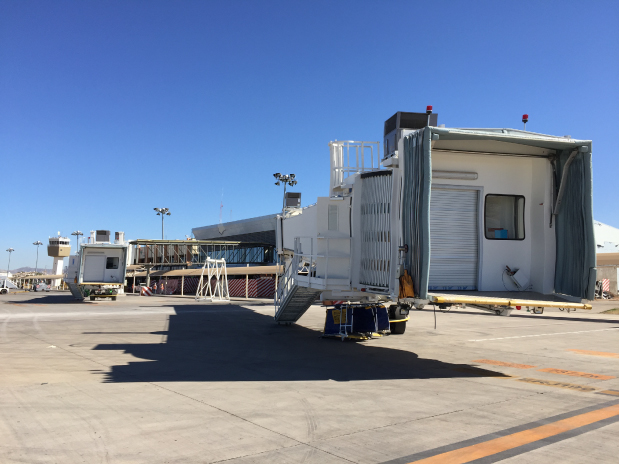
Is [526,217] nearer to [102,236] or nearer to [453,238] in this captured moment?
[453,238]

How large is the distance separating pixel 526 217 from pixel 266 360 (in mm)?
6754

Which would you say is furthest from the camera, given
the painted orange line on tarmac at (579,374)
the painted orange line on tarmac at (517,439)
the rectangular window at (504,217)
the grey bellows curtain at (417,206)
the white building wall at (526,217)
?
the rectangular window at (504,217)

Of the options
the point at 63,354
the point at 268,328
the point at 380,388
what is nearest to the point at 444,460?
the point at 380,388

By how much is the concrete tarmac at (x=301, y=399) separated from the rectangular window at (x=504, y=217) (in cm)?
297

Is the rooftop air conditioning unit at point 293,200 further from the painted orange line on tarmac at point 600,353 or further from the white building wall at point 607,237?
the white building wall at point 607,237

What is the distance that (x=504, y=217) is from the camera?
1112 cm

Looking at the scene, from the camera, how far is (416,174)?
9.50 meters

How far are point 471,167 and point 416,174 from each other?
1.85 m

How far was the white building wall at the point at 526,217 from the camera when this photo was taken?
35.1 feet

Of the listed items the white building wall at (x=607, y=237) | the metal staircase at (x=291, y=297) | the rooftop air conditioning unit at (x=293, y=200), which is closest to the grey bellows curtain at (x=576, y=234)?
the metal staircase at (x=291, y=297)

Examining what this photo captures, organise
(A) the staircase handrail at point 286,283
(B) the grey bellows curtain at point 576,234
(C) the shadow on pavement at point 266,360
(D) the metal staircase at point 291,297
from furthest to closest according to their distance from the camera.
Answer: (A) the staircase handrail at point 286,283, (D) the metal staircase at point 291,297, (C) the shadow on pavement at point 266,360, (B) the grey bellows curtain at point 576,234

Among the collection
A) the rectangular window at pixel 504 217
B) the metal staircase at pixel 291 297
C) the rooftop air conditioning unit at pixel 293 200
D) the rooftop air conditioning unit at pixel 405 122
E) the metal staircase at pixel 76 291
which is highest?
the rooftop air conditioning unit at pixel 405 122

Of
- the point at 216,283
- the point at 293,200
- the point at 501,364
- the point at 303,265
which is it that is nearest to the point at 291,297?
the point at 303,265

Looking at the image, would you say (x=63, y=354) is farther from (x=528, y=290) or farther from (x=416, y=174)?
(x=528, y=290)
